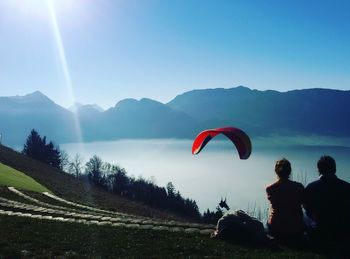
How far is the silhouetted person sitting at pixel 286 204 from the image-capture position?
1291 cm

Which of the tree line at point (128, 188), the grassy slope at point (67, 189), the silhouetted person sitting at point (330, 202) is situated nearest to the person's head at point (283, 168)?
the silhouetted person sitting at point (330, 202)

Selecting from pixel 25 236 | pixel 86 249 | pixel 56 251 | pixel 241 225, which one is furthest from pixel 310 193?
pixel 25 236

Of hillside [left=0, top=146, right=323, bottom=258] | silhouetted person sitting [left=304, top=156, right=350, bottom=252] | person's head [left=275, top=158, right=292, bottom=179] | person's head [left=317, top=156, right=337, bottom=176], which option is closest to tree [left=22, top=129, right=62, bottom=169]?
hillside [left=0, top=146, right=323, bottom=258]

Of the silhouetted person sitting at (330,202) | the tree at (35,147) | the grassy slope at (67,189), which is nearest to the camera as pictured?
the silhouetted person sitting at (330,202)

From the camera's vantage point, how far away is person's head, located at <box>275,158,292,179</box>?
12.7 m

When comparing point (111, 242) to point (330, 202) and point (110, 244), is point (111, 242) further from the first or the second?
point (330, 202)

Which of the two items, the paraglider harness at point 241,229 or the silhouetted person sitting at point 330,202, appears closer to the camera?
the silhouetted person sitting at point 330,202

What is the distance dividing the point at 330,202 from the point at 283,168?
1.64 meters

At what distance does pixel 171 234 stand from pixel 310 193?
5.76 metres

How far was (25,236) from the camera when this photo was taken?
590 inches

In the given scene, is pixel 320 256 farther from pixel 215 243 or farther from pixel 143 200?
pixel 143 200

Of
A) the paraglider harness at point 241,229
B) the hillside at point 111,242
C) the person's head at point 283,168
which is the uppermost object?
the person's head at point 283,168

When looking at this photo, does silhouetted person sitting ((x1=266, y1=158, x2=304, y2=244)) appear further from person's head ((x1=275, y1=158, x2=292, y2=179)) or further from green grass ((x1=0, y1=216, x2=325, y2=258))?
green grass ((x1=0, y1=216, x2=325, y2=258))

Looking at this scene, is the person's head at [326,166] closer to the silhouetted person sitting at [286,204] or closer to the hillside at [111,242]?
the silhouetted person sitting at [286,204]
